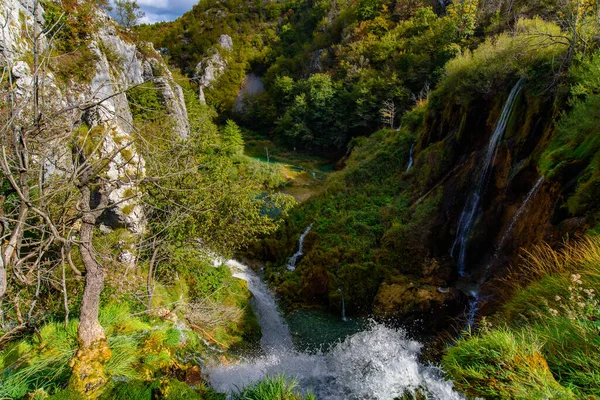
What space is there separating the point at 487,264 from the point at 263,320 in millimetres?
7079

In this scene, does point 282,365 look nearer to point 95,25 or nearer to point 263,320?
point 263,320

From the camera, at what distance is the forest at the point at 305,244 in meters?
3.53

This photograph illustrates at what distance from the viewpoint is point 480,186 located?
410 inches

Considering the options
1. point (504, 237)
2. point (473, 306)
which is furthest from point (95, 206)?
point (504, 237)

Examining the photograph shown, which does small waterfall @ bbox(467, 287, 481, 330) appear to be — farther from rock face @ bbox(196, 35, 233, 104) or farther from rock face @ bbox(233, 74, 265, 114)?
rock face @ bbox(196, 35, 233, 104)

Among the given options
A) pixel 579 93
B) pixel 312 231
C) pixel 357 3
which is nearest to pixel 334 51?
pixel 357 3

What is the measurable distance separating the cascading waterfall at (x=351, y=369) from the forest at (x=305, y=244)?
52mm

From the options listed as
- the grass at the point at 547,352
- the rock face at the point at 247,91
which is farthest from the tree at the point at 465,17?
the rock face at the point at 247,91

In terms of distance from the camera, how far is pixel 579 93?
7.79 metres

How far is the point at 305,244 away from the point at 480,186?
6.79 m

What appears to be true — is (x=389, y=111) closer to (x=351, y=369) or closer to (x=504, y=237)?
(x=504, y=237)

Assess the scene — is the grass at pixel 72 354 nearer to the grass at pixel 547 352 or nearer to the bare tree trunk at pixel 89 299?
the bare tree trunk at pixel 89 299

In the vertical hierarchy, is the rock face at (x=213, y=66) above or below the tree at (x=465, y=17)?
above

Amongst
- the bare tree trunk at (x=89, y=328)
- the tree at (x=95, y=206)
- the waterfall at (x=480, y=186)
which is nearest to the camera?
the bare tree trunk at (x=89, y=328)
